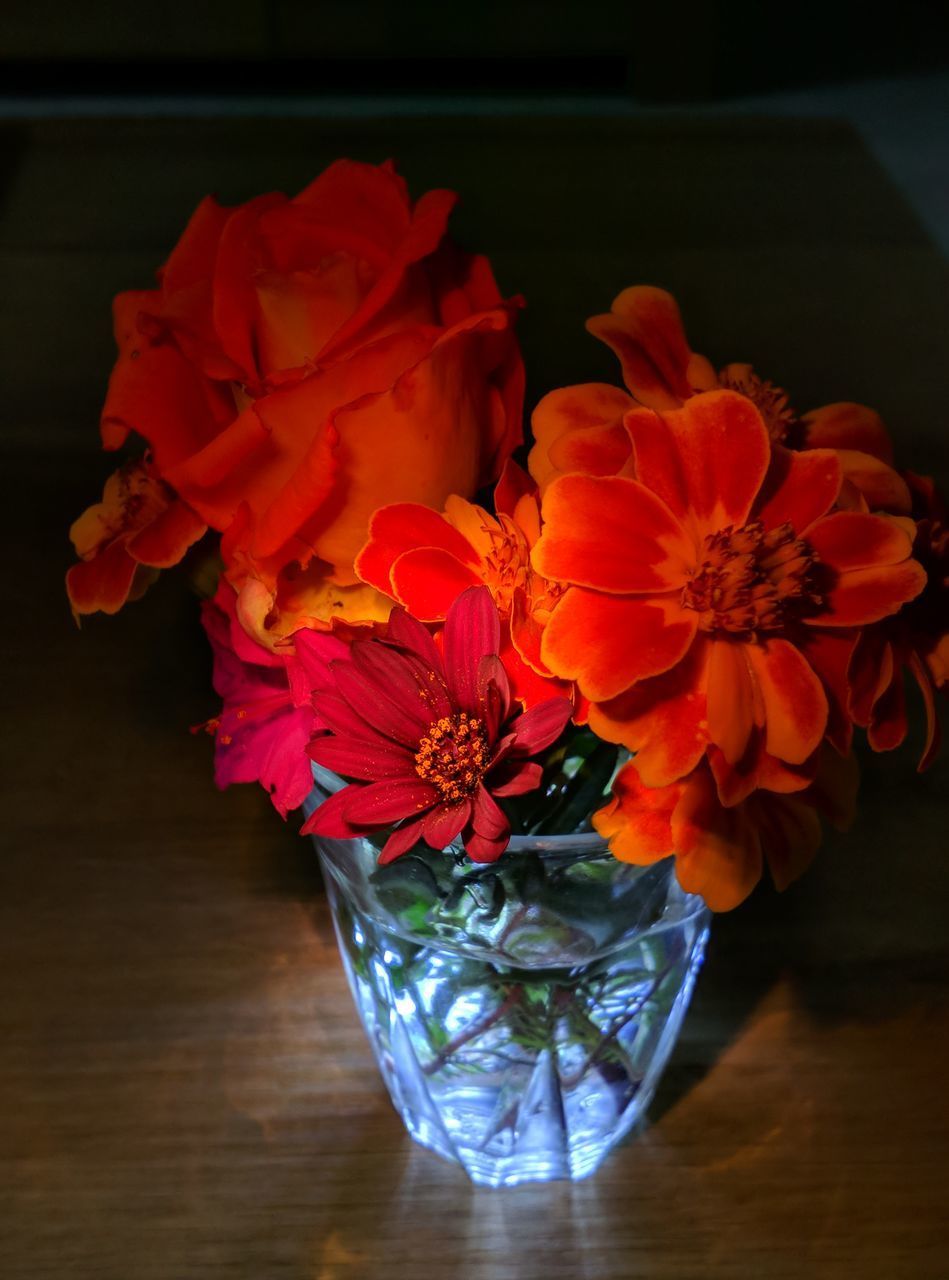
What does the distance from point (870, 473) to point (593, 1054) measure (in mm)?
158

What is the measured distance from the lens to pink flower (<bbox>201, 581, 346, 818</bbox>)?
25 centimetres

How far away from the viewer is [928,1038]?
0.36m

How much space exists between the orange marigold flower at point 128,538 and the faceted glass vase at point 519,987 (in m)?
0.07

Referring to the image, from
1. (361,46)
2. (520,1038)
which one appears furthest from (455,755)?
(361,46)

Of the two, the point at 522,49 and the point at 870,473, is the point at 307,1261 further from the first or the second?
the point at 522,49

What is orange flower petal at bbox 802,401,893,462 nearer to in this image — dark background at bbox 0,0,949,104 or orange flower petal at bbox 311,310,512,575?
orange flower petal at bbox 311,310,512,575

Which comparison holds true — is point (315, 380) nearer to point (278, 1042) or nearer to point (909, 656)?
point (909, 656)

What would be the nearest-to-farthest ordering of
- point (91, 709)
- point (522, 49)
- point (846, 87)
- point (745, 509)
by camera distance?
point (745, 509) → point (91, 709) → point (846, 87) → point (522, 49)

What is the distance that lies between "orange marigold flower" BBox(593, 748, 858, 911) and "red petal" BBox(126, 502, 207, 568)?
83 millimetres

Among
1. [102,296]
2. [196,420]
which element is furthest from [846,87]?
[196,420]

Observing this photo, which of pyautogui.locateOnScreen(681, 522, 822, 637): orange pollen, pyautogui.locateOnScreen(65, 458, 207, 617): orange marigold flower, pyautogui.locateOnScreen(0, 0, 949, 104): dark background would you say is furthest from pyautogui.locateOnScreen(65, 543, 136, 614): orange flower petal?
pyautogui.locateOnScreen(0, 0, 949, 104): dark background

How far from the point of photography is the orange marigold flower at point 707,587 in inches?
8.0

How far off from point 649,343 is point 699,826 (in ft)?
0.27

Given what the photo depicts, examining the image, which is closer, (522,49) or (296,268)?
(296,268)
